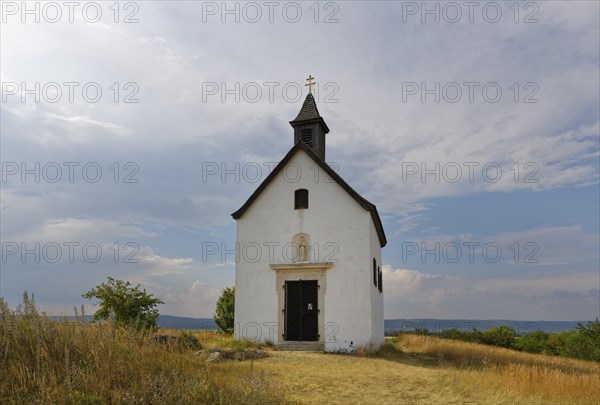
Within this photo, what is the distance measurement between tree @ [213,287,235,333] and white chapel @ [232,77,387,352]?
950 centimetres

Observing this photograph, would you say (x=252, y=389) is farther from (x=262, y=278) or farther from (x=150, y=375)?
(x=262, y=278)

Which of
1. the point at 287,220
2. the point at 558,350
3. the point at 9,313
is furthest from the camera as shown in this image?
the point at 558,350

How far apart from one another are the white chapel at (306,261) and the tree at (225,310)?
9.50 metres

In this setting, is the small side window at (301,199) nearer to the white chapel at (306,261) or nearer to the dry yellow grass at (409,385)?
the white chapel at (306,261)

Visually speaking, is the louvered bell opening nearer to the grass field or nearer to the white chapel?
A: the white chapel

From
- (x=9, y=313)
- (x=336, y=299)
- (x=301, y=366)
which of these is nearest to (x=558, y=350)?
(x=336, y=299)

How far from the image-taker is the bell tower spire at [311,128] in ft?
68.8

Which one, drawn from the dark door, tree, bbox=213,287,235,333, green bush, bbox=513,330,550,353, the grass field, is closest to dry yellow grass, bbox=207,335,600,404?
the grass field

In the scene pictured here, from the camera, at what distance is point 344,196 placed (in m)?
18.6

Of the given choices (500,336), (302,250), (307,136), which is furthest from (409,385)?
(500,336)

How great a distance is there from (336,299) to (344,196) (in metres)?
3.95

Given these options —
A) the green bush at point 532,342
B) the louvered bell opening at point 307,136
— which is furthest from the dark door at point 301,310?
the green bush at point 532,342

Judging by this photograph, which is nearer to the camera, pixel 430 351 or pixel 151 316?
pixel 151 316

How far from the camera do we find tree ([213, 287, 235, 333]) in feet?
92.4
